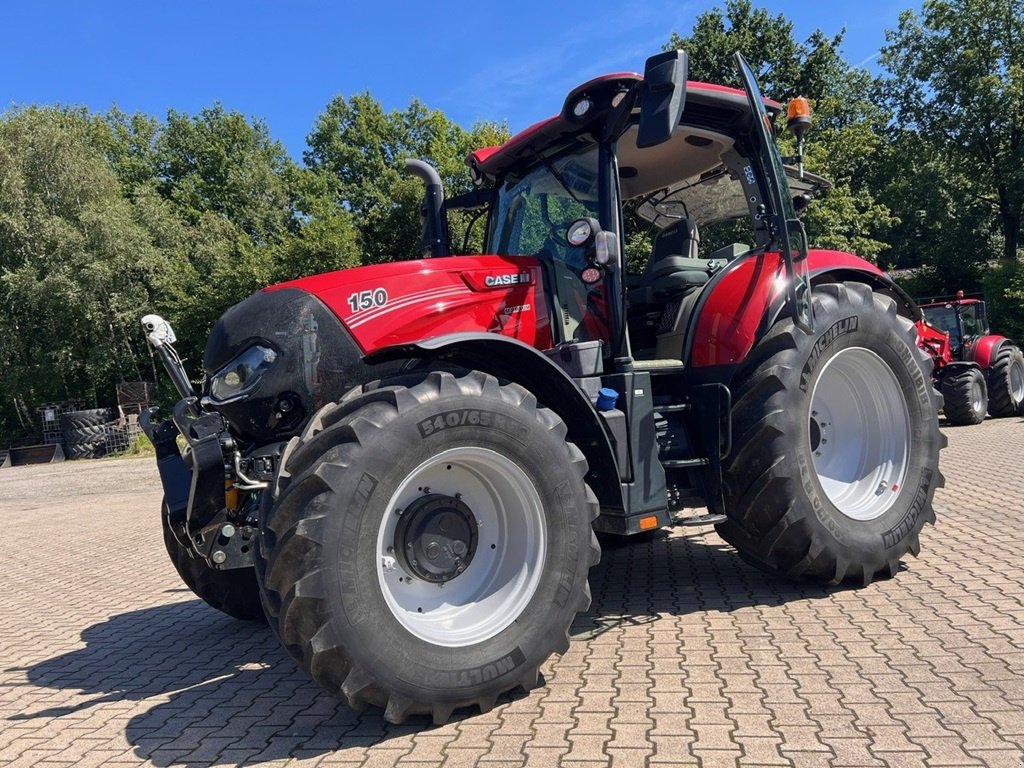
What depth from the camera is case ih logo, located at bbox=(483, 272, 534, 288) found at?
3865 mm

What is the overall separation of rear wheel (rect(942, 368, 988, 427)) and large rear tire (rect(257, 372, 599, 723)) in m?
12.9

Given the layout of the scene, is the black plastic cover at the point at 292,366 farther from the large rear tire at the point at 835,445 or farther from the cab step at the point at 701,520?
the large rear tire at the point at 835,445

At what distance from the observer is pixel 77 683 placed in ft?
12.9

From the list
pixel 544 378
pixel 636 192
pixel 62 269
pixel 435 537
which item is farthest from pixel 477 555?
pixel 62 269

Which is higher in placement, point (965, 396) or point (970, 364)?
point (970, 364)

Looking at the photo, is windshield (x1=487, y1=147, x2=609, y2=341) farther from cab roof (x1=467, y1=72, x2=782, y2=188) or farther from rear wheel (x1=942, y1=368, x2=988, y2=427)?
rear wheel (x1=942, y1=368, x2=988, y2=427)

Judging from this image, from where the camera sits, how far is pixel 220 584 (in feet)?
14.2

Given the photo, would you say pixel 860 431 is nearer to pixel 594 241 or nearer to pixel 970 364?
pixel 594 241

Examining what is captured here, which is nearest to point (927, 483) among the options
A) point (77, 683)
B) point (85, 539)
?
point (77, 683)

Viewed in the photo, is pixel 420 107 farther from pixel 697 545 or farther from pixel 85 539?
pixel 697 545

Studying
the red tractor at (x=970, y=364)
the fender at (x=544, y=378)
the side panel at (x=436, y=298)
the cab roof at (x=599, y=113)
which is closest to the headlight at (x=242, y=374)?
the side panel at (x=436, y=298)

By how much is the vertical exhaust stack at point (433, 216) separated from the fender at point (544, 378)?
1.60 metres

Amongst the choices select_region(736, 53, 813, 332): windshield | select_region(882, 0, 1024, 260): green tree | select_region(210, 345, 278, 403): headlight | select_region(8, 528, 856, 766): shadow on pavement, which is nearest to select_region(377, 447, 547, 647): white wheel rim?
select_region(8, 528, 856, 766): shadow on pavement

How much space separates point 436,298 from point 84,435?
24783mm
